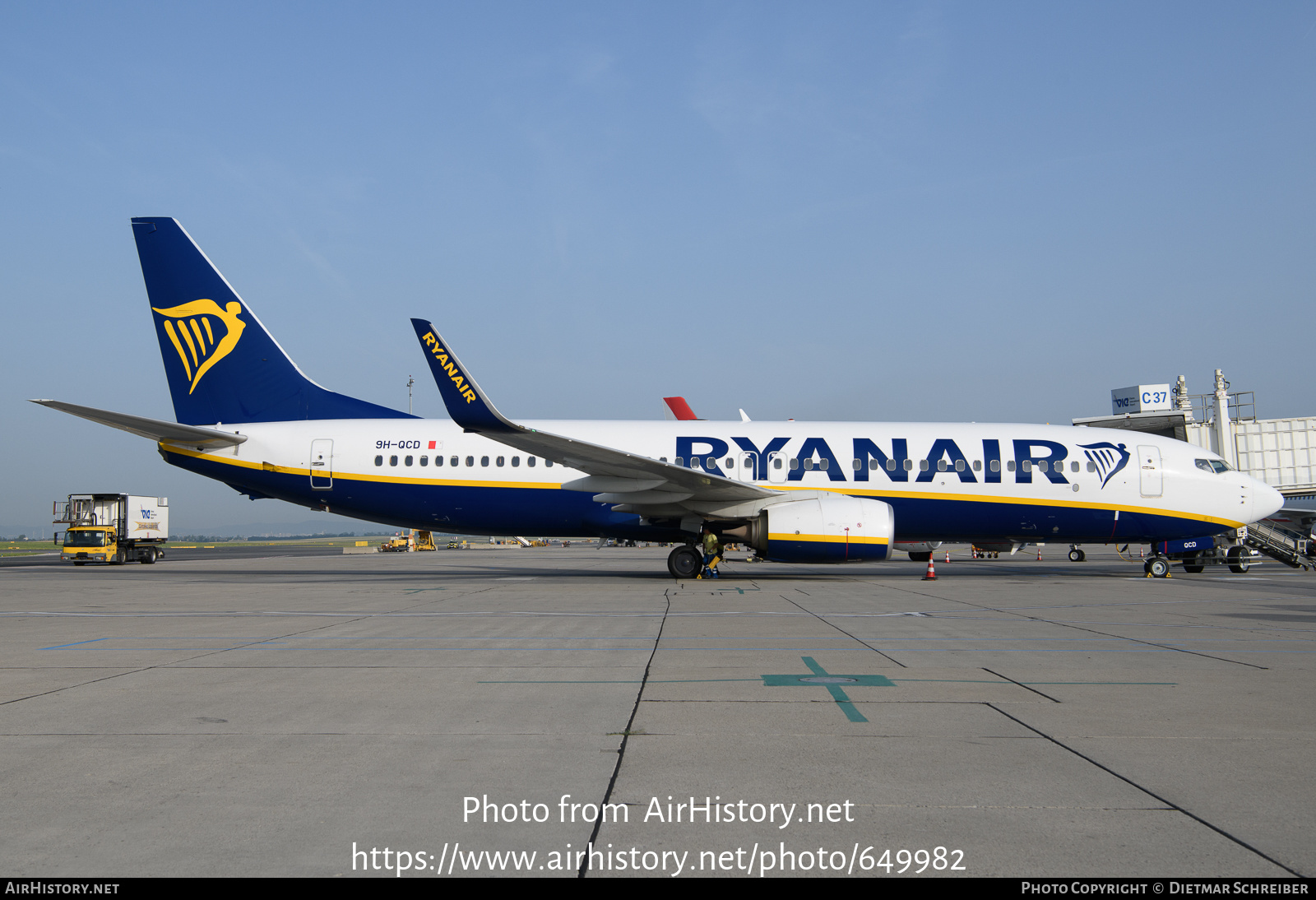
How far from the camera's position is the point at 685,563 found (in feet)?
61.3

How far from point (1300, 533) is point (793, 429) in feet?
57.6

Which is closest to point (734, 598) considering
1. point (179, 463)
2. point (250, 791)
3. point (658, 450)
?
point (658, 450)

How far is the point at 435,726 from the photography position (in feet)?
16.4

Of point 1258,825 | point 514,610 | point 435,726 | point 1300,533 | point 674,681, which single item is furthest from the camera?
point 1300,533

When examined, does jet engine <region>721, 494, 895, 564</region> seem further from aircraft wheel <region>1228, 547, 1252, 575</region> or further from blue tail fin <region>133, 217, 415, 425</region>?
aircraft wheel <region>1228, 547, 1252, 575</region>

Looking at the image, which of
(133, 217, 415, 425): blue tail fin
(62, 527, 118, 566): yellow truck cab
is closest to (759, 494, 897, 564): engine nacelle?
(133, 217, 415, 425): blue tail fin

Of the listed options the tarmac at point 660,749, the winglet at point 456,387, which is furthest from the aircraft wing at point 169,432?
the tarmac at point 660,749

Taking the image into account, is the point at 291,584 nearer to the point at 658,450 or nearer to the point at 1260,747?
the point at 658,450

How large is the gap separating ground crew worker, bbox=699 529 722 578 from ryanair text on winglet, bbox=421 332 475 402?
614 centimetres

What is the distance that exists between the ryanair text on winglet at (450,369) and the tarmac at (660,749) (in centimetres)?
644

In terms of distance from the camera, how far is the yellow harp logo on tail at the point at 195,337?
67.2 feet

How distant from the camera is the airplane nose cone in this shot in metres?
19.5

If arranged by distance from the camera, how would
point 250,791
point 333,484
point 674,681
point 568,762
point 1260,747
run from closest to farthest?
point 250,791, point 568,762, point 1260,747, point 674,681, point 333,484

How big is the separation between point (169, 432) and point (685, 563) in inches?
493
